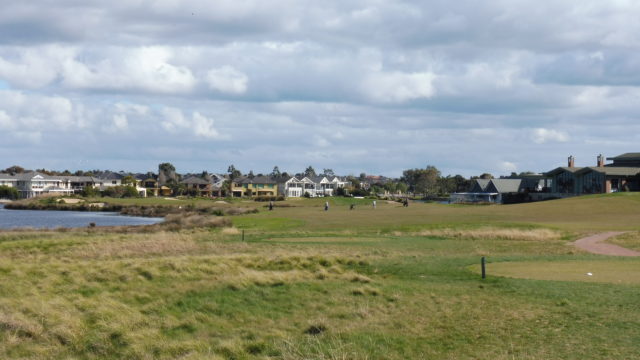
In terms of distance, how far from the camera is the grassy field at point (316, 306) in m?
17.2

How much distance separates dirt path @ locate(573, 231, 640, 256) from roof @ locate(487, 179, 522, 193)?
315ft

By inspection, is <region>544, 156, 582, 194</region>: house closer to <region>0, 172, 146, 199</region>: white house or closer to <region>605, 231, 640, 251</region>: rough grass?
<region>605, 231, 640, 251</region>: rough grass

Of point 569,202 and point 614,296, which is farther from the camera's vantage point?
point 569,202

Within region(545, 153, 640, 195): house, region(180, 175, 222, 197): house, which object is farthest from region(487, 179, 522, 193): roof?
region(180, 175, 222, 197): house

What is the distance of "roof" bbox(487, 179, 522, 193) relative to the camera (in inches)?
5758

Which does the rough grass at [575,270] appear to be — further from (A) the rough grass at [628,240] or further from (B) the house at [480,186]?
(B) the house at [480,186]

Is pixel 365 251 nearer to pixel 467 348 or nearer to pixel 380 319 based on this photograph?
pixel 380 319

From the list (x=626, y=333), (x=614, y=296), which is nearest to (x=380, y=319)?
(x=626, y=333)

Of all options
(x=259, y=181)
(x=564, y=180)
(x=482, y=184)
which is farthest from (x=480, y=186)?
(x=259, y=181)

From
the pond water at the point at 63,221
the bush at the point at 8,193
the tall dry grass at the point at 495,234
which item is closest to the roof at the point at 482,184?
the pond water at the point at 63,221

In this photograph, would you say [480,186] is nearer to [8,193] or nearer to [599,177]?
[599,177]

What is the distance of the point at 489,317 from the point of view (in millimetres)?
19750

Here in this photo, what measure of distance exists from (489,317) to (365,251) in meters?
18.5

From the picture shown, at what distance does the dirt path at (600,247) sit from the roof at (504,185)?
9612 cm
